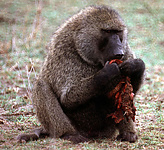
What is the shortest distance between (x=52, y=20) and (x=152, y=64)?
14.2ft

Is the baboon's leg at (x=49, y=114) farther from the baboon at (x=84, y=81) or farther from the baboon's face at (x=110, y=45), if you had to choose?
the baboon's face at (x=110, y=45)

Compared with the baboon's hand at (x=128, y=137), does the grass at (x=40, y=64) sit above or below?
above

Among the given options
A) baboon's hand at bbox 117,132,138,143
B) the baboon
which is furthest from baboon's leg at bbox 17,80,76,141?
baboon's hand at bbox 117,132,138,143

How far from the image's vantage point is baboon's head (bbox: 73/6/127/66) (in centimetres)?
388

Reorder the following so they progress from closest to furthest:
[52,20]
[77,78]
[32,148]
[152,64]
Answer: [32,148] < [77,78] < [152,64] < [52,20]

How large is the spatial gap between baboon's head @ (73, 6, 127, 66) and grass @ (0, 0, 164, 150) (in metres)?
1.10

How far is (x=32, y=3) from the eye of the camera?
452 inches

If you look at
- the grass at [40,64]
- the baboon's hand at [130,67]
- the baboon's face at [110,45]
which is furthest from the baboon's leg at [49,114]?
the baboon's hand at [130,67]

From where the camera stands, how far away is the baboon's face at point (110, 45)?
3.72 metres

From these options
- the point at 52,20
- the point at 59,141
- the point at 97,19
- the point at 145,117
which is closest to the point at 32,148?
the point at 59,141

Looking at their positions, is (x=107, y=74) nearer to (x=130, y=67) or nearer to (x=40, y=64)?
(x=130, y=67)

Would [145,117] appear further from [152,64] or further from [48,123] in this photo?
[152,64]

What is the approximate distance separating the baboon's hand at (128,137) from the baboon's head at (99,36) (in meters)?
0.99

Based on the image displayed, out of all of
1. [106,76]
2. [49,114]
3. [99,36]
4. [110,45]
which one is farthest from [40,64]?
[106,76]
